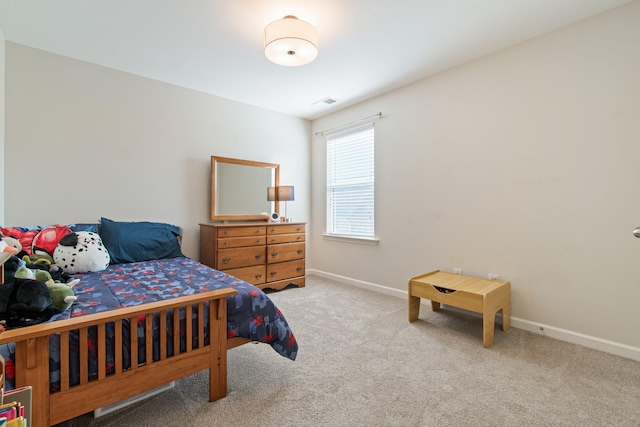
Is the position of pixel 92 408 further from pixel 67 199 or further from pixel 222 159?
pixel 222 159

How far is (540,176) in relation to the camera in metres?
2.45

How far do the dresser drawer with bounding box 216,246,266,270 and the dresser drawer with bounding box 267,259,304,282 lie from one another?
0.18 meters

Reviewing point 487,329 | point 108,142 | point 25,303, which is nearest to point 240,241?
point 108,142

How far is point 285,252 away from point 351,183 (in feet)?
4.20

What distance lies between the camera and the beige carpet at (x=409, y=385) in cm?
150

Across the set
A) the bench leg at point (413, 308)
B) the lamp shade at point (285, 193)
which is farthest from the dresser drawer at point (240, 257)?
the bench leg at point (413, 308)

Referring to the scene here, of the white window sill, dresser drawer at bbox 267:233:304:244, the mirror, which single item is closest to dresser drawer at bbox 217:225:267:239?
dresser drawer at bbox 267:233:304:244

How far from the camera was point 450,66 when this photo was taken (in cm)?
296

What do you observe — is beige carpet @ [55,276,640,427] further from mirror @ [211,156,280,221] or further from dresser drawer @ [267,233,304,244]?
mirror @ [211,156,280,221]

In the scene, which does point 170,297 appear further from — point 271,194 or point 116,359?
point 271,194

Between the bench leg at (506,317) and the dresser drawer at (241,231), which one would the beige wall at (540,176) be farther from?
the dresser drawer at (241,231)

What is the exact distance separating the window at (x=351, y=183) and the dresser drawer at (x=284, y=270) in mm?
744

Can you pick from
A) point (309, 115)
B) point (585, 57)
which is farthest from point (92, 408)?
point (309, 115)

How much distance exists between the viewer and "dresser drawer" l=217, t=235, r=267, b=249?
329cm
